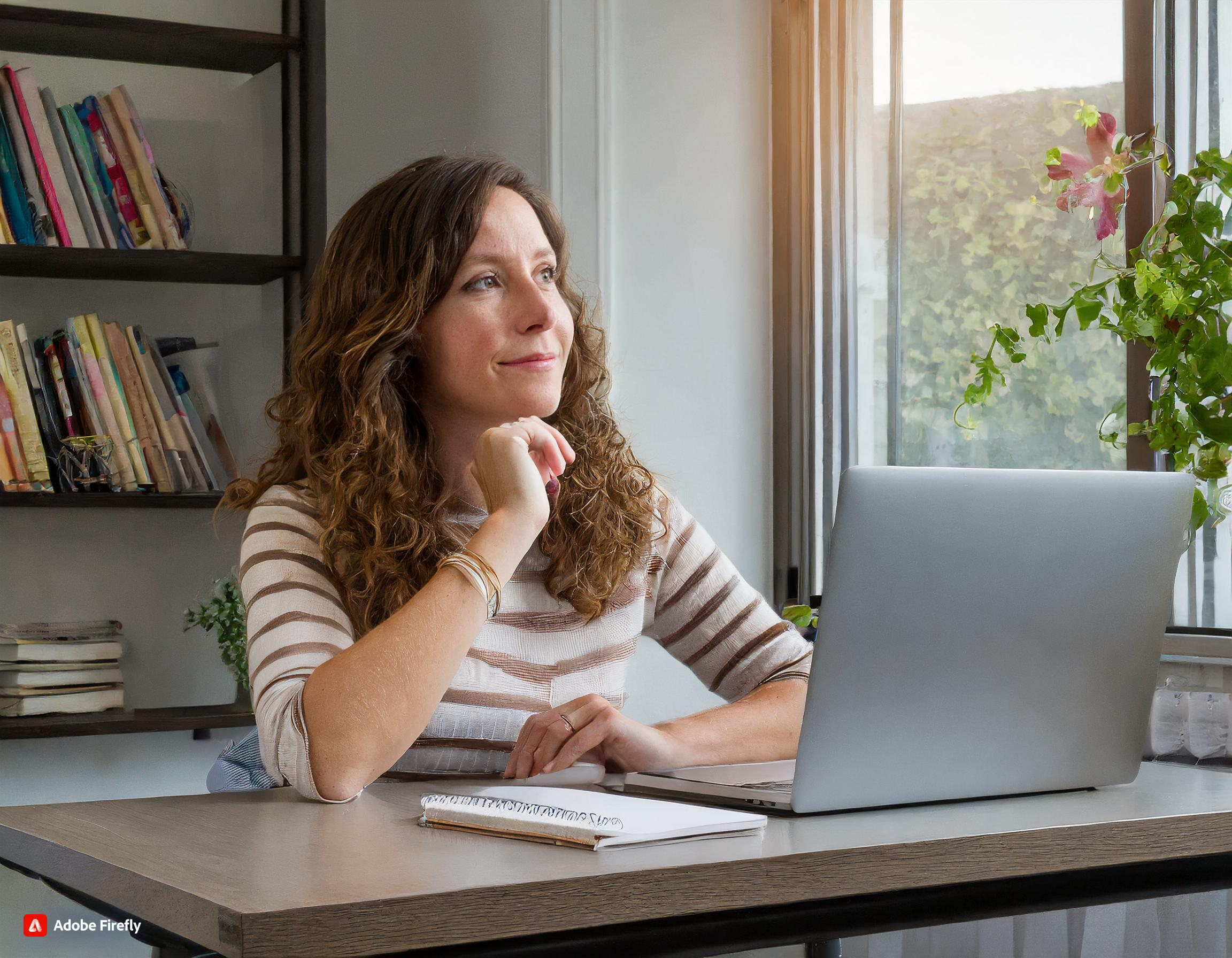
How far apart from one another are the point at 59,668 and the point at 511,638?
1337 millimetres

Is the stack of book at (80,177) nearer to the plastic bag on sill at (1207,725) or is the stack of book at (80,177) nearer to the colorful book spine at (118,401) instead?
the colorful book spine at (118,401)

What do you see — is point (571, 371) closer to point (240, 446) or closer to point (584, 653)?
point (584, 653)

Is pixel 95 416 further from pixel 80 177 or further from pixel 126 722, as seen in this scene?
pixel 126 722

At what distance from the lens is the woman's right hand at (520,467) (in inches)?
53.0

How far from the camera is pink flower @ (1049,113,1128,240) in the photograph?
1.63m

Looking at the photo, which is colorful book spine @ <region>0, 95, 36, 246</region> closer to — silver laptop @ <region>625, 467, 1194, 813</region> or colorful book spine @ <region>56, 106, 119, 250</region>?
colorful book spine @ <region>56, 106, 119, 250</region>

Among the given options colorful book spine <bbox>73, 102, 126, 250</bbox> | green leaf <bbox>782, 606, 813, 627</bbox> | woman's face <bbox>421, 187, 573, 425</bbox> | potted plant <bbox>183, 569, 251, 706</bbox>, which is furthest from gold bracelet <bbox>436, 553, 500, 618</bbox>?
colorful book spine <bbox>73, 102, 126, 250</bbox>

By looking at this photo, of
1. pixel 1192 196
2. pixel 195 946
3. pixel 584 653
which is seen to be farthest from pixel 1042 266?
pixel 195 946

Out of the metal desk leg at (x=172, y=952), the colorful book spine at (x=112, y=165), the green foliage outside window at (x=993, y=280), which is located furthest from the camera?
the colorful book spine at (x=112, y=165)

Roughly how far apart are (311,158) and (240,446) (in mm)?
638

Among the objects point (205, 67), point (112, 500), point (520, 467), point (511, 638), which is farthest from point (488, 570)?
point (205, 67)

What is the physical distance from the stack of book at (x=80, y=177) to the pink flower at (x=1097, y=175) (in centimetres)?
173

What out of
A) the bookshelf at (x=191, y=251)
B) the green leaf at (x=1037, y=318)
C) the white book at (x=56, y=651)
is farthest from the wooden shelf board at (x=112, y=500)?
the green leaf at (x=1037, y=318)

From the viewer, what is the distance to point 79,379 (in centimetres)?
257
